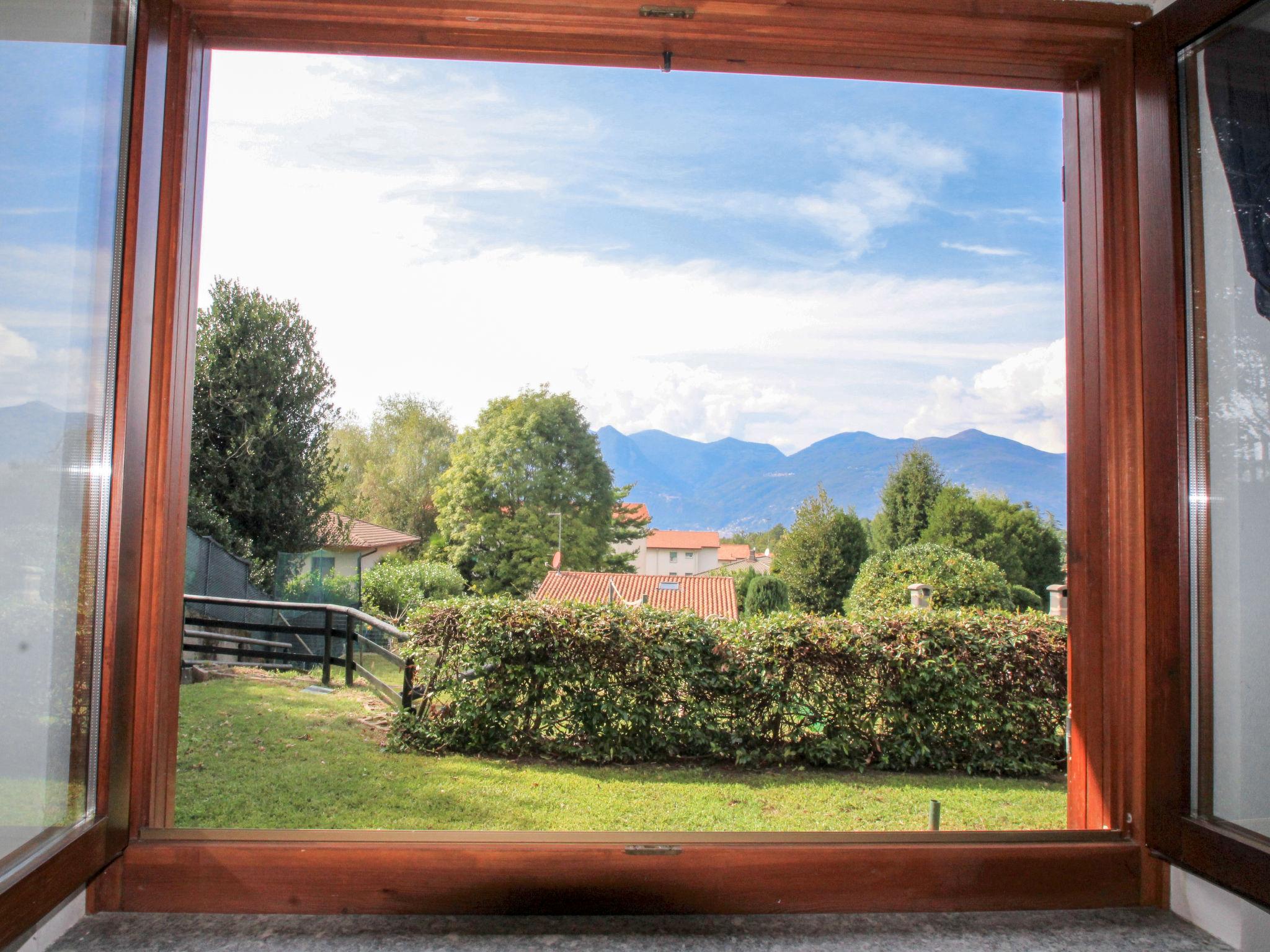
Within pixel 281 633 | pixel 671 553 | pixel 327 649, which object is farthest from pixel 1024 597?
pixel 281 633

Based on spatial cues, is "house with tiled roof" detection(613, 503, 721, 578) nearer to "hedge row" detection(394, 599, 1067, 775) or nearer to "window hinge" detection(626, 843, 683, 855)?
"hedge row" detection(394, 599, 1067, 775)

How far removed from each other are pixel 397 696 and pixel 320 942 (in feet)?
7.52

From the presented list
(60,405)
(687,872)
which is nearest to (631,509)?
(687,872)

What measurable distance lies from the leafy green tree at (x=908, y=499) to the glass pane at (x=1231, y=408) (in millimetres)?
2454

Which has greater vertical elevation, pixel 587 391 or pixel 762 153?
pixel 762 153

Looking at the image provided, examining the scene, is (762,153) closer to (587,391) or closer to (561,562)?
(587,391)

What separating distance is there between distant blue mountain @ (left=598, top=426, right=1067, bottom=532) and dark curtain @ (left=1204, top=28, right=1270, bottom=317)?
236cm

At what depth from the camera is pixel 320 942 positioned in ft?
3.25

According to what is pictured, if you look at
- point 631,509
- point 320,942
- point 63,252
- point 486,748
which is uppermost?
point 63,252

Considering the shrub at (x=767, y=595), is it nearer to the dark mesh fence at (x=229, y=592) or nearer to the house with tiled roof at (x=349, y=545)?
the house with tiled roof at (x=349, y=545)

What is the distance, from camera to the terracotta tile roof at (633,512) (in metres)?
3.28

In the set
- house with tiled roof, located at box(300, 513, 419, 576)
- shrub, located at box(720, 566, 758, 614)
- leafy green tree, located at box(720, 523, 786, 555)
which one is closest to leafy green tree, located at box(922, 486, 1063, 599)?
leafy green tree, located at box(720, 523, 786, 555)

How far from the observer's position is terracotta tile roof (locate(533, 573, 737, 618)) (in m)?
3.00

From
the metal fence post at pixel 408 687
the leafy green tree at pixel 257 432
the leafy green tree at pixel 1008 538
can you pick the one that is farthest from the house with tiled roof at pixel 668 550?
the leafy green tree at pixel 257 432
